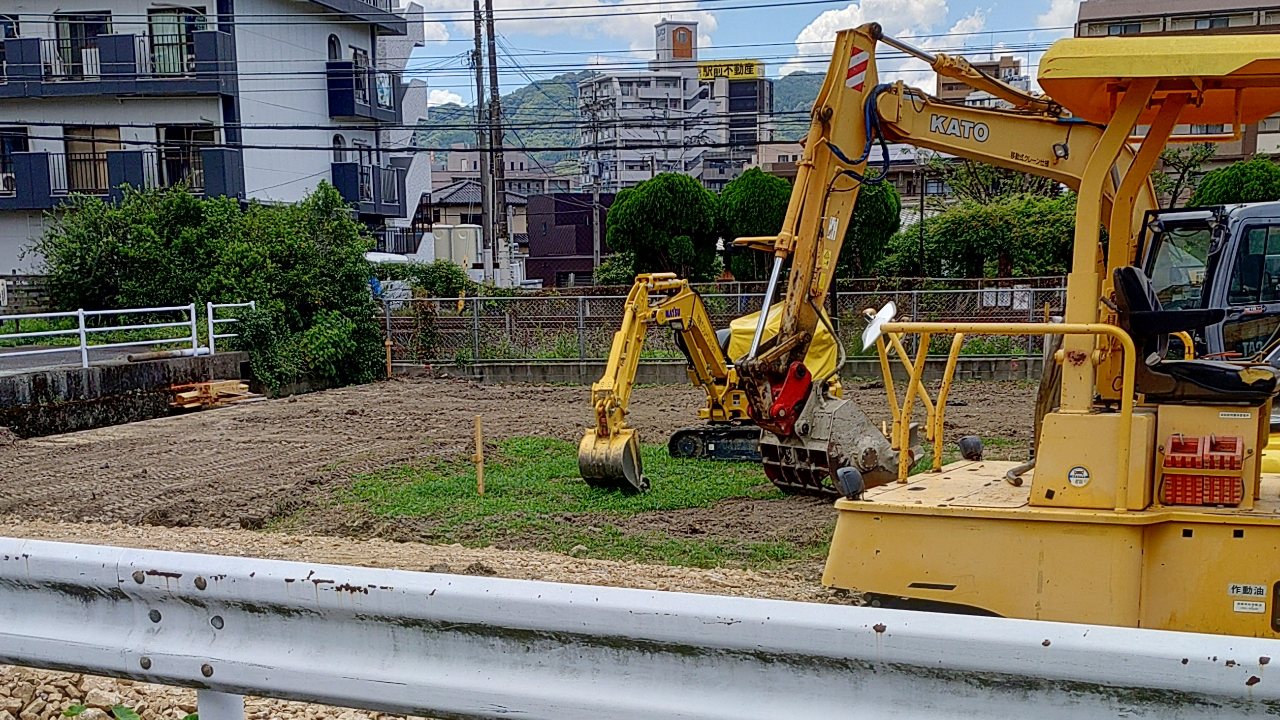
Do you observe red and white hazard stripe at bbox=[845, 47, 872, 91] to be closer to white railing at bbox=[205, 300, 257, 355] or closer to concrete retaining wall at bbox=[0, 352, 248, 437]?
concrete retaining wall at bbox=[0, 352, 248, 437]

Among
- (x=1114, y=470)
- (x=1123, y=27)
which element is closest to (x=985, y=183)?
(x=1123, y=27)

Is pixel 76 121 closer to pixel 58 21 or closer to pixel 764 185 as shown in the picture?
pixel 58 21

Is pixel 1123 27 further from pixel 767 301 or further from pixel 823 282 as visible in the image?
pixel 767 301

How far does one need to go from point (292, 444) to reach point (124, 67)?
59.9 ft

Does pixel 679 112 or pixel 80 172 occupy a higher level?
pixel 679 112

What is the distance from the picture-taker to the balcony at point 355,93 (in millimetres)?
34312

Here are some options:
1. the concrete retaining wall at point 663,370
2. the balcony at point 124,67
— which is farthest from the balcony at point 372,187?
the concrete retaining wall at point 663,370

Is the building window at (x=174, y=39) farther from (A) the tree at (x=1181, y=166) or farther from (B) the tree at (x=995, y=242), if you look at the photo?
(A) the tree at (x=1181, y=166)

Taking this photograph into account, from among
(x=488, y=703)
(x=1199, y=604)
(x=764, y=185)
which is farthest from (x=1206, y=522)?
(x=764, y=185)

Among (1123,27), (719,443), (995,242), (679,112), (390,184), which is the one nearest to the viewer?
(719,443)

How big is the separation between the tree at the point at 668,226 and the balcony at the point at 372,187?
28.8 ft

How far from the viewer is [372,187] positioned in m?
35.2

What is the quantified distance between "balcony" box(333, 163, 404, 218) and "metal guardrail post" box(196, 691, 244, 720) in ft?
101

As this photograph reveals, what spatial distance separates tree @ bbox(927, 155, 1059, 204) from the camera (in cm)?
3359
